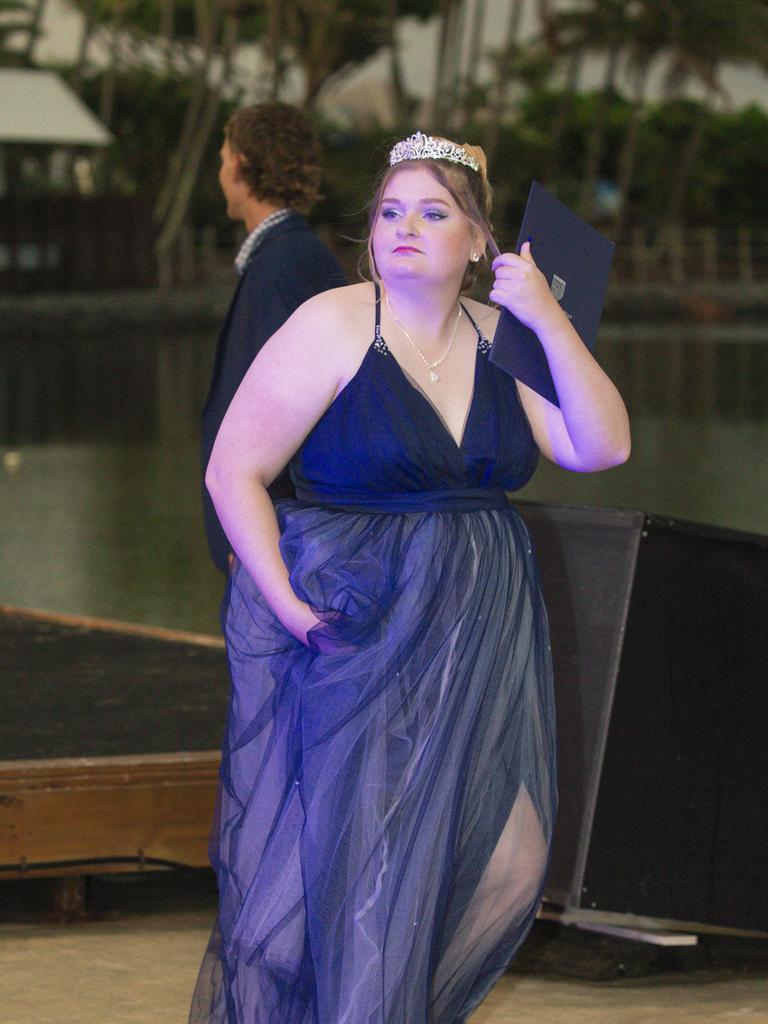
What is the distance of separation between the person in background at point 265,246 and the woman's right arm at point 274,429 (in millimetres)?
1021

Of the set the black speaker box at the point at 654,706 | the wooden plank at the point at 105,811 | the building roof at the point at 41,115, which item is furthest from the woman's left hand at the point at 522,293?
the building roof at the point at 41,115

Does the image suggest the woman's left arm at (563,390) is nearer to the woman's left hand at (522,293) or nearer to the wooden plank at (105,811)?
the woman's left hand at (522,293)

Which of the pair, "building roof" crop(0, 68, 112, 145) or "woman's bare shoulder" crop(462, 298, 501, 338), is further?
"building roof" crop(0, 68, 112, 145)

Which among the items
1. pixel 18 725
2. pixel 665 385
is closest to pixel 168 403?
pixel 665 385

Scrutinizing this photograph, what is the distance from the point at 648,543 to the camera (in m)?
3.67

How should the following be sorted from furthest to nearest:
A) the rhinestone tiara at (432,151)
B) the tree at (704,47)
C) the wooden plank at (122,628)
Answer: the tree at (704,47)
the wooden plank at (122,628)
the rhinestone tiara at (432,151)

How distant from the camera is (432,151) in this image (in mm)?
2721

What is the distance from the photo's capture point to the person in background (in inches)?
153

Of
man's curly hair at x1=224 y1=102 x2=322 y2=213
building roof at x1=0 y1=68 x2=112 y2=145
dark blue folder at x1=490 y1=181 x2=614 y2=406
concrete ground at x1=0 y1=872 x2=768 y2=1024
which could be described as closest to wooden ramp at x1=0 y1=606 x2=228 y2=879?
concrete ground at x1=0 y1=872 x2=768 y2=1024

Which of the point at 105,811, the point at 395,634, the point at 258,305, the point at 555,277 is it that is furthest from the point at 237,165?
the point at 395,634

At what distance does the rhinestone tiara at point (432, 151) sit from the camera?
8.93 feet

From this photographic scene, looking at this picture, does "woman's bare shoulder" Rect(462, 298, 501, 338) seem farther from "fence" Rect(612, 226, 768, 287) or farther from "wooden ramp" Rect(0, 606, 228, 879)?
"fence" Rect(612, 226, 768, 287)

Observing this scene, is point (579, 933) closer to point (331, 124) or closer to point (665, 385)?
point (665, 385)

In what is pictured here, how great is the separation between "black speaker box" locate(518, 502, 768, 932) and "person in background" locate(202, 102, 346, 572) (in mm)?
624
